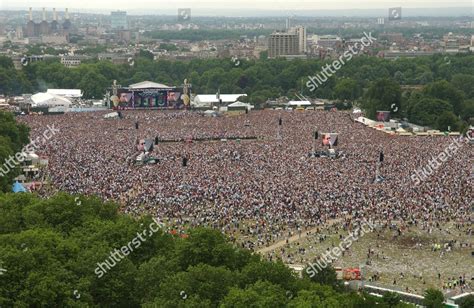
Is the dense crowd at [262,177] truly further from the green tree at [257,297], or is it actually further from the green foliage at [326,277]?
the green tree at [257,297]

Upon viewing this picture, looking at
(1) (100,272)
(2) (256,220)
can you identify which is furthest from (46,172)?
(1) (100,272)

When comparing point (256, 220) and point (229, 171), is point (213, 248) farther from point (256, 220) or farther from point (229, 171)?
point (229, 171)

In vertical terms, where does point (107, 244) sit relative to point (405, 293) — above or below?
above

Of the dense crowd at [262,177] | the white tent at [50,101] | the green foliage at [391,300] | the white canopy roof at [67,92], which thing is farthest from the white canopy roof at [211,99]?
the green foliage at [391,300]

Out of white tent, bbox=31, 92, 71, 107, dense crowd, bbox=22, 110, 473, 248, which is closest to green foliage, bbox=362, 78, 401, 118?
dense crowd, bbox=22, 110, 473, 248

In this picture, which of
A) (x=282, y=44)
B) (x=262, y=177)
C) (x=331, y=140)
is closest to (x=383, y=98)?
(x=331, y=140)

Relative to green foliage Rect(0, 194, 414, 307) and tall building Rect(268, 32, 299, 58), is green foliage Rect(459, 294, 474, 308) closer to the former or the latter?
green foliage Rect(0, 194, 414, 307)
